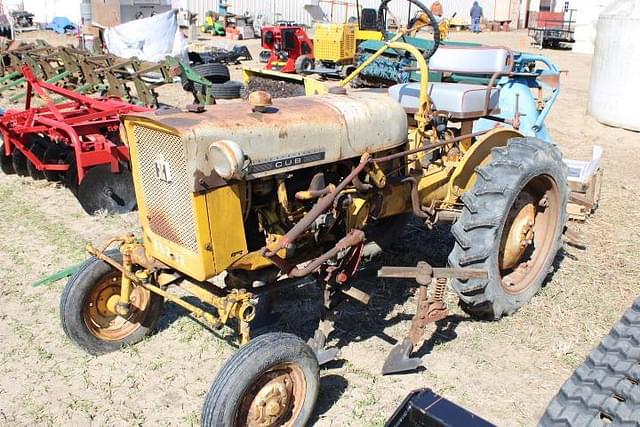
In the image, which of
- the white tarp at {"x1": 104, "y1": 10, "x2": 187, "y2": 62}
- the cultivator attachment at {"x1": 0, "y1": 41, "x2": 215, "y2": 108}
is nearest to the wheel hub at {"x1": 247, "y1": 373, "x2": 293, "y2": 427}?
the cultivator attachment at {"x1": 0, "y1": 41, "x2": 215, "y2": 108}

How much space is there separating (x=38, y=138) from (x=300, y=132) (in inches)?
175

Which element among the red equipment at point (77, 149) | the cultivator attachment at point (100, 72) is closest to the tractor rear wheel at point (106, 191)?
the red equipment at point (77, 149)

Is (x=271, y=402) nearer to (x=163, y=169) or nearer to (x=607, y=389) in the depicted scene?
(x=163, y=169)

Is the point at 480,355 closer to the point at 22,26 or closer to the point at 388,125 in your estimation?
the point at 388,125

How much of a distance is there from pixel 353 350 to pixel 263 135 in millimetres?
1391

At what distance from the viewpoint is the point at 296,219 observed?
3006mm

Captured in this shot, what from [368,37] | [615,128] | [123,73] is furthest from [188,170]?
[368,37]

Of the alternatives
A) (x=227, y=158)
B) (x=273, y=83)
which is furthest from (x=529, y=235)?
(x=273, y=83)

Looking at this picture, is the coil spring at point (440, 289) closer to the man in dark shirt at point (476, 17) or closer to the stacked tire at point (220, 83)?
the stacked tire at point (220, 83)

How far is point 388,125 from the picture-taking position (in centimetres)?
326

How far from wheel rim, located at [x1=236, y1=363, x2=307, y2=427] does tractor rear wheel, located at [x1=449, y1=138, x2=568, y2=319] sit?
3.66 ft

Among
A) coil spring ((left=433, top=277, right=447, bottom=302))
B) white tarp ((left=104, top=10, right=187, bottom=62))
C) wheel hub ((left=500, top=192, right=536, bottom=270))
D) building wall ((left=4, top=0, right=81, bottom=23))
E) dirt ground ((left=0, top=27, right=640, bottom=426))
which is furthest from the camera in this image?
building wall ((left=4, top=0, right=81, bottom=23))

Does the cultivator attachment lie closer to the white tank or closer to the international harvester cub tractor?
the international harvester cub tractor

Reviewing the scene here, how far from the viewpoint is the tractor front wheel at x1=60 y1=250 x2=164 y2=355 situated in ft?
10.5
